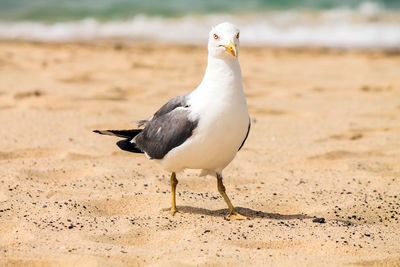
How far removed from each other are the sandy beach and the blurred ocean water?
16.3ft

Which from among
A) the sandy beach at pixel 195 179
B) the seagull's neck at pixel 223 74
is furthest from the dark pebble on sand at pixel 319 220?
the seagull's neck at pixel 223 74

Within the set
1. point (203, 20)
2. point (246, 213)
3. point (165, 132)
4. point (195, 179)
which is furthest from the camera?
point (203, 20)

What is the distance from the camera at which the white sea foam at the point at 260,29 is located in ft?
42.3

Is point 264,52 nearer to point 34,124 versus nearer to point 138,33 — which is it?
point 138,33

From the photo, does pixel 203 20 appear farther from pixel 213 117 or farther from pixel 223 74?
pixel 213 117

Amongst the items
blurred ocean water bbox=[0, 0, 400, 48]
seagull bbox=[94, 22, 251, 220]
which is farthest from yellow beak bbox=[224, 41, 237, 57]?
blurred ocean water bbox=[0, 0, 400, 48]

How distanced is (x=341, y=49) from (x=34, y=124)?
7390 mm

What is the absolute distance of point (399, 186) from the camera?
4.09 metres

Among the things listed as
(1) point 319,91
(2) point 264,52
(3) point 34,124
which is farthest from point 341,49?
(3) point 34,124

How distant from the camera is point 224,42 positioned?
3.17 meters

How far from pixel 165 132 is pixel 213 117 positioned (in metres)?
0.36

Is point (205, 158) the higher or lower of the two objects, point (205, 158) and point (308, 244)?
the higher

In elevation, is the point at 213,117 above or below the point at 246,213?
above

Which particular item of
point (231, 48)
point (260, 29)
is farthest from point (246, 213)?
point (260, 29)
